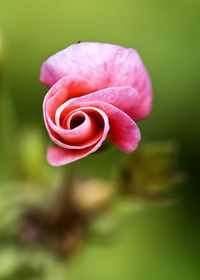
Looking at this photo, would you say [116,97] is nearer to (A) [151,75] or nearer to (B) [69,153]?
(B) [69,153]

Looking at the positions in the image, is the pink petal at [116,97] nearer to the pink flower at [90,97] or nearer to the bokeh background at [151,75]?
the pink flower at [90,97]

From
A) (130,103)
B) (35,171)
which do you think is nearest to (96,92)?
(130,103)

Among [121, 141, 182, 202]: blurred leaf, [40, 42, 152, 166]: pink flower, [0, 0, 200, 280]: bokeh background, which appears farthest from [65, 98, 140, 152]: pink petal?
[0, 0, 200, 280]: bokeh background

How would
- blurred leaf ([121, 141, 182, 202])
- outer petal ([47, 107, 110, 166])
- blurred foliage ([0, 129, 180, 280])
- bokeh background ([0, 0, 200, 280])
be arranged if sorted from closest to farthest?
1. outer petal ([47, 107, 110, 166])
2. blurred leaf ([121, 141, 182, 202])
3. blurred foliage ([0, 129, 180, 280])
4. bokeh background ([0, 0, 200, 280])

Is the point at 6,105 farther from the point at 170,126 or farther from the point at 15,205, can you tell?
the point at 170,126

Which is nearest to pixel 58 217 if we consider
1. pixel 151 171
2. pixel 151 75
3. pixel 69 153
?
pixel 151 171

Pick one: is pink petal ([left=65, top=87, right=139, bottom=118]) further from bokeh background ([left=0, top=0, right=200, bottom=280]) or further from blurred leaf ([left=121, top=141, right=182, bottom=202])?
bokeh background ([left=0, top=0, right=200, bottom=280])
